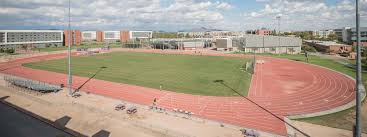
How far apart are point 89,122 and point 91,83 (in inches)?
655

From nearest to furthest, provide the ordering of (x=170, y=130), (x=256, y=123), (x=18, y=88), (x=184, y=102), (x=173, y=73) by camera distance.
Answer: (x=170, y=130) < (x=256, y=123) < (x=184, y=102) < (x=18, y=88) < (x=173, y=73)

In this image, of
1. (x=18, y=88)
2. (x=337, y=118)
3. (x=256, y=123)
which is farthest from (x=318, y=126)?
(x=18, y=88)

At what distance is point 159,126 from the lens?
794 inches

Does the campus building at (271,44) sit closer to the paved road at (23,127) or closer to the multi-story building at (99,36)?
the paved road at (23,127)

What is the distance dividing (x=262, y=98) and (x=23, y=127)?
22484 millimetres

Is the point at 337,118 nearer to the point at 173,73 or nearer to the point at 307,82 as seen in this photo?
the point at 307,82

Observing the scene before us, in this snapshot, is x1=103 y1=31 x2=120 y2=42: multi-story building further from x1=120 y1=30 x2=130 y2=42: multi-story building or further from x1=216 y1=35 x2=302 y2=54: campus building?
x1=216 y1=35 x2=302 y2=54: campus building

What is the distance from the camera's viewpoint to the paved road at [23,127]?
18906 mm

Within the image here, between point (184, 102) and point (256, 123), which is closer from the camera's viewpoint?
point (256, 123)

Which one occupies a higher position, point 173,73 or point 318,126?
point 173,73

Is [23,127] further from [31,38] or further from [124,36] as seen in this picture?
[124,36]

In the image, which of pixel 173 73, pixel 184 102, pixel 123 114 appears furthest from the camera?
pixel 173 73

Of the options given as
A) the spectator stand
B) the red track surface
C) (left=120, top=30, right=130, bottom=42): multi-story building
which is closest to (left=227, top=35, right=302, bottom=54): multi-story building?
the red track surface

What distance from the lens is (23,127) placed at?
20.3 m
